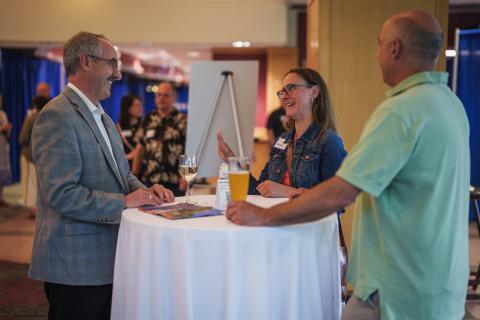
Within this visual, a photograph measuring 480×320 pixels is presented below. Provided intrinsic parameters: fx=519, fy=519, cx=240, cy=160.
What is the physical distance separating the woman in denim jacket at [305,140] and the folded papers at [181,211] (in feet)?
1.53

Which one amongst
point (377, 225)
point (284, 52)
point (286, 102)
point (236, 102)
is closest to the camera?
point (377, 225)

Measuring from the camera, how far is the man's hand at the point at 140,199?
6.47 ft

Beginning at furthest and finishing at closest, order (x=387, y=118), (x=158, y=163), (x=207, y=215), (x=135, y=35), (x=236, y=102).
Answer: (x=135, y=35)
(x=158, y=163)
(x=236, y=102)
(x=207, y=215)
(x=387, y=118)

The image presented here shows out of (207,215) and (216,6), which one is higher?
(216,6)

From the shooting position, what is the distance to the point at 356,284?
1.56 meters

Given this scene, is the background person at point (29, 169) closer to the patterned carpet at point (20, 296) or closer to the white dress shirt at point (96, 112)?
the patterned carpet at point (20, 296)

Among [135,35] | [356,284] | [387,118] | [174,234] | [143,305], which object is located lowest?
[143,305]

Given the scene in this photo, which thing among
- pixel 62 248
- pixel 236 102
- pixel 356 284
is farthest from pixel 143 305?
pixel 236 102

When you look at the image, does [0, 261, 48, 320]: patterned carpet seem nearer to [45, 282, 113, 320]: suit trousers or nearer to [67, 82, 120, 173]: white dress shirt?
[45, 282, 113, 320]: suit trousers

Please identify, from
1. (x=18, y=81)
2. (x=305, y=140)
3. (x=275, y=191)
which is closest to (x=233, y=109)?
(x=305, y=140)

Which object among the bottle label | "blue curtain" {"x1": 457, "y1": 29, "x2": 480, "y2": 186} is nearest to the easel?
the bottle label

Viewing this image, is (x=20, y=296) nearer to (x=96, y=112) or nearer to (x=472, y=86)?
(x=96, y=112)

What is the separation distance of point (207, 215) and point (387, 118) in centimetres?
76

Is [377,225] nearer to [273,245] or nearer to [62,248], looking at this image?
[273,245]
